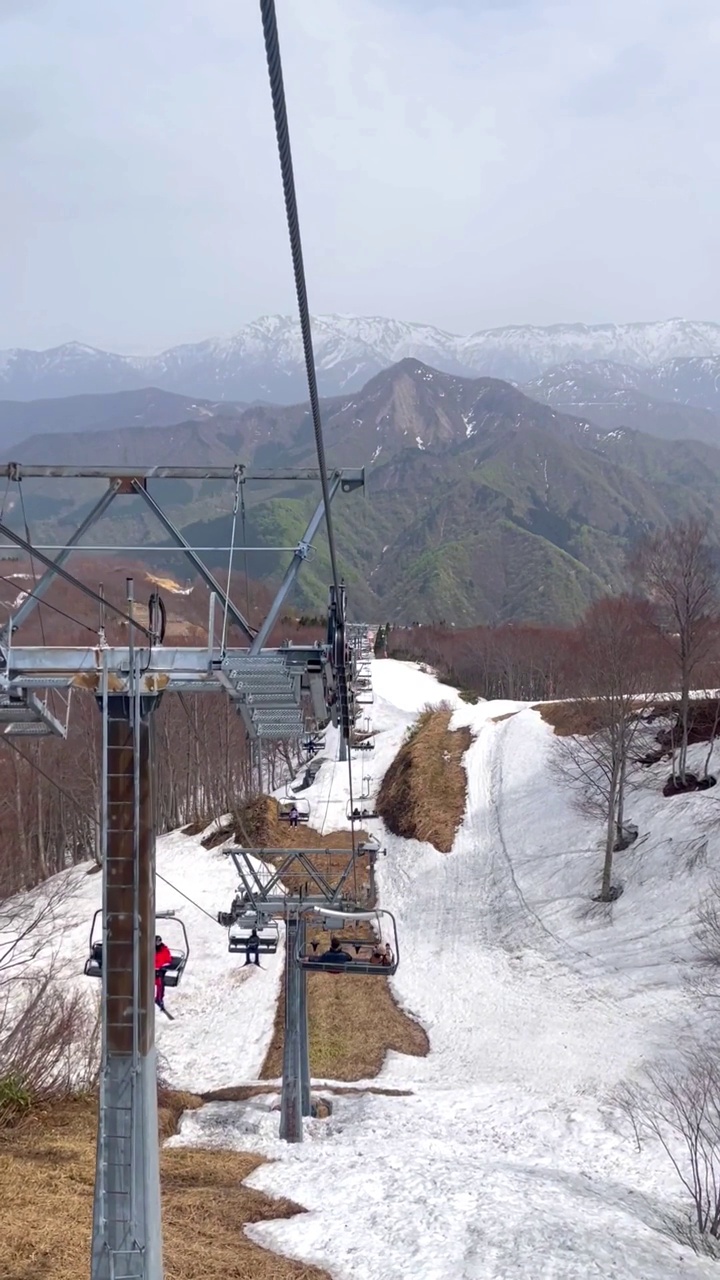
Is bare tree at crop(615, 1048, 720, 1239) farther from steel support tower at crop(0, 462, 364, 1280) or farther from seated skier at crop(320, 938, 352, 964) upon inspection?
steel support tower at crop(0, 462, 364, 1280)

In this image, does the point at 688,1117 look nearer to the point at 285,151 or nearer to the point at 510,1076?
the point at 510,1076

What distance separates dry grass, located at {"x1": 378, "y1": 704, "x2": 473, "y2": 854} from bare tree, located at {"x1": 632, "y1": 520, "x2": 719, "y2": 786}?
10861 mm

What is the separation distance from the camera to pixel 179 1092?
21.5 m

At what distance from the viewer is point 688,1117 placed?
13.8 meters

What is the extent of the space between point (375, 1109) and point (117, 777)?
15366 millimetres

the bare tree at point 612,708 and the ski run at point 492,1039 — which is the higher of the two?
the bare tree at point 612,708

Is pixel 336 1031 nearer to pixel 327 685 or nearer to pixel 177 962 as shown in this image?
pixel 177 962

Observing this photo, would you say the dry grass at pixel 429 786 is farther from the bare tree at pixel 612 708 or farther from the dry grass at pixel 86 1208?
the dry grass at pixel 86 1208

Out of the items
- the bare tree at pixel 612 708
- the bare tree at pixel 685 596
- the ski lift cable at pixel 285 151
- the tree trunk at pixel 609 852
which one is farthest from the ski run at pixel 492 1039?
the ski lift cable at pixel 285 151

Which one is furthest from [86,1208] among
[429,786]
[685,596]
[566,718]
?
[566,718]

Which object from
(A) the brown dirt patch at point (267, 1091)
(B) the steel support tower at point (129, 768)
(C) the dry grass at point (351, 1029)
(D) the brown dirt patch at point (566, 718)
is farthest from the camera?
(D) the brown dirt patch at point (566, 718)

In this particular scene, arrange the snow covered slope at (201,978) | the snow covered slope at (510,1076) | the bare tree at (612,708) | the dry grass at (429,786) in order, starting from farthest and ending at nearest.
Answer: the dry grass at (429,786) < the bare tree at (612,708) < the snow covered slope at (201,978) < the snow covered slope at (510,1076)

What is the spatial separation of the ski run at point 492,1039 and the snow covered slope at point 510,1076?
0.18ft

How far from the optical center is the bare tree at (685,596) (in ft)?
110
